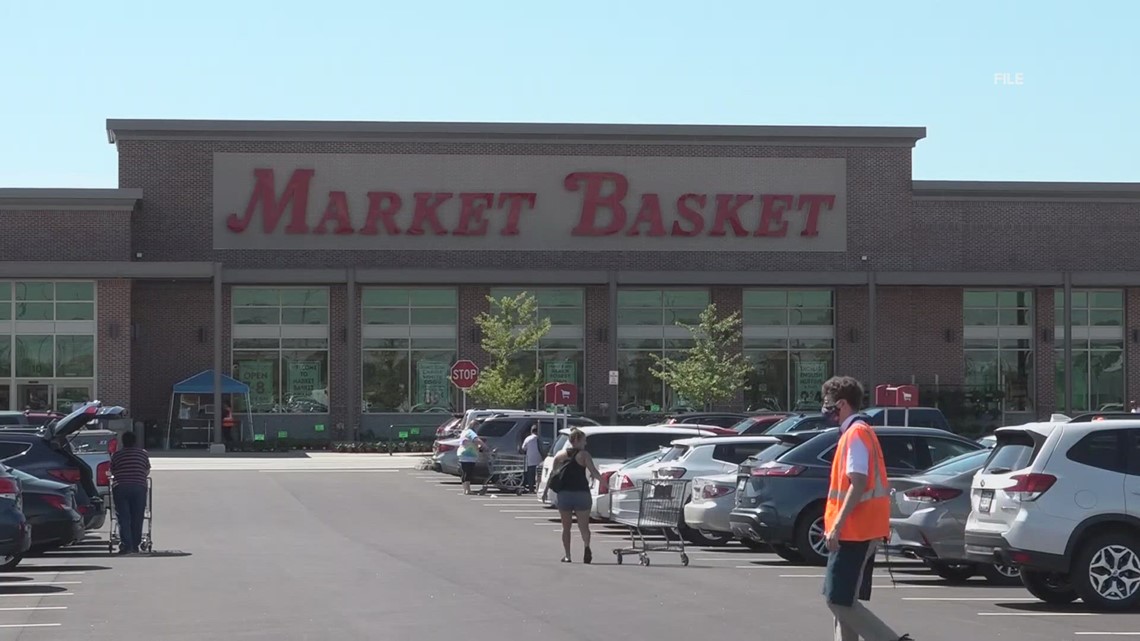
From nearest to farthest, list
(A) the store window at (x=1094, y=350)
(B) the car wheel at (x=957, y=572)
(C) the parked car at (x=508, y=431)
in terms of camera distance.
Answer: (B) the car wheel at (x=957, y=572) < (C) the parked car at (x=508, y=431) < (A) the store window at (x=1094, y=350)

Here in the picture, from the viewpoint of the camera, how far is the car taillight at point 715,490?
67.1 feet

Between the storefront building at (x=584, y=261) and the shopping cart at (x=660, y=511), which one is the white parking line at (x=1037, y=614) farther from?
the storefront building at (x=584, y=261)

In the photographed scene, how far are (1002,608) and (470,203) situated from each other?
138 ft

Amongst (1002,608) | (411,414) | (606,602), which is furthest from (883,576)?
(411,414)

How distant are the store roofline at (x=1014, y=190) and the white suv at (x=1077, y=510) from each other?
1734 inches

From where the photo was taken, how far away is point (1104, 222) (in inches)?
2292

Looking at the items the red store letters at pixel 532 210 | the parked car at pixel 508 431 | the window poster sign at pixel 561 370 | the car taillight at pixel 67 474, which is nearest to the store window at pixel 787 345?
the red store letters at pixel 532 210

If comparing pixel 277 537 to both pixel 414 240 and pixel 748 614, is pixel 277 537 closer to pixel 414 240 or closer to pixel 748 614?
pixel 748 614

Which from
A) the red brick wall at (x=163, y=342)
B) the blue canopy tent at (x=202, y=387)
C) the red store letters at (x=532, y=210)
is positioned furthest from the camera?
the red store letters at (x=532, y=210)

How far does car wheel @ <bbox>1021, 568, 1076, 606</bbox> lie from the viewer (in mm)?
14961

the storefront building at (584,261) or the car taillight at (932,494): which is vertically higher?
the storefront building at (584,261)

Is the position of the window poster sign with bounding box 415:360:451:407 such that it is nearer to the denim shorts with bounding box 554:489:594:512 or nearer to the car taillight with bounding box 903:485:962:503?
the denim shorts with bounding box 554:489:594:512

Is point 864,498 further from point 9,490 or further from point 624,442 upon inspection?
point 624,442

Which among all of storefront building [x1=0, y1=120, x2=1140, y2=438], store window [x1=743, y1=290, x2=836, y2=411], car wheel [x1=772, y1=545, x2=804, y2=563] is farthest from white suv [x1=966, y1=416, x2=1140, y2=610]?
store window [x1=743, y1=290, x2=836, y2=411]
